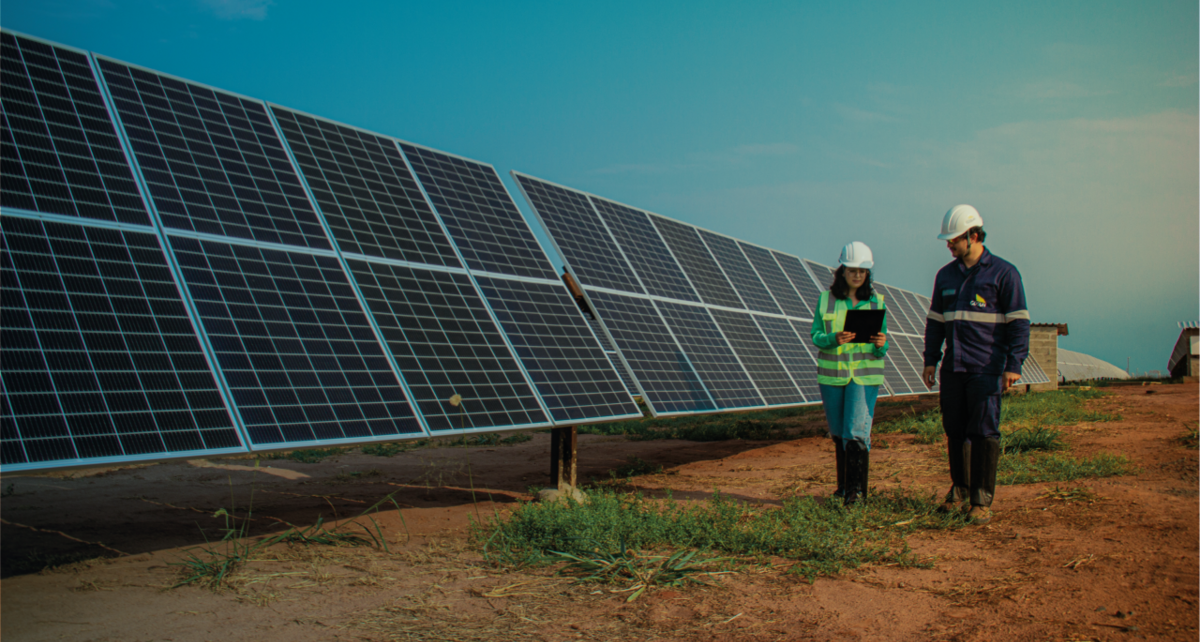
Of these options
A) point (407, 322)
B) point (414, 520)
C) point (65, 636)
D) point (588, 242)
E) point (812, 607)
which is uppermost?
point (588, 242)

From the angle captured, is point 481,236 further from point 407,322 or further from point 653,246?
point 653,246

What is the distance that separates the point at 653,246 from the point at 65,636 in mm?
9394

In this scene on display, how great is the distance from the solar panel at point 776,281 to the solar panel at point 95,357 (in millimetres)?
11015

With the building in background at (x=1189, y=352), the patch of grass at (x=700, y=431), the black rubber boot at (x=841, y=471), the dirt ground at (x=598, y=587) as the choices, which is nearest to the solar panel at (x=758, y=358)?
the dirt ground at (x=598, y=587)

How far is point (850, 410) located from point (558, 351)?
3.16 meters

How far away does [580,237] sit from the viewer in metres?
10.2

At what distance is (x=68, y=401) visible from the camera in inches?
177

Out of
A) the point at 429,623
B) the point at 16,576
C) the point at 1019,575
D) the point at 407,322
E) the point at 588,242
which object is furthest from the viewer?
the point at 588,242

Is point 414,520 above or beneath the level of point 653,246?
beneath

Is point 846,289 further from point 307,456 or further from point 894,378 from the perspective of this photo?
point 307,456

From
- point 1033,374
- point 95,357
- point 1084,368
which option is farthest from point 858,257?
point 1084,368

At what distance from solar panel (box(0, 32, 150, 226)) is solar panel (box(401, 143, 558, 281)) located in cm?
332

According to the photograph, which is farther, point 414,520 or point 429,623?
point 414,520

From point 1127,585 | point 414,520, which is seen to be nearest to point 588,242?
point 414,520
